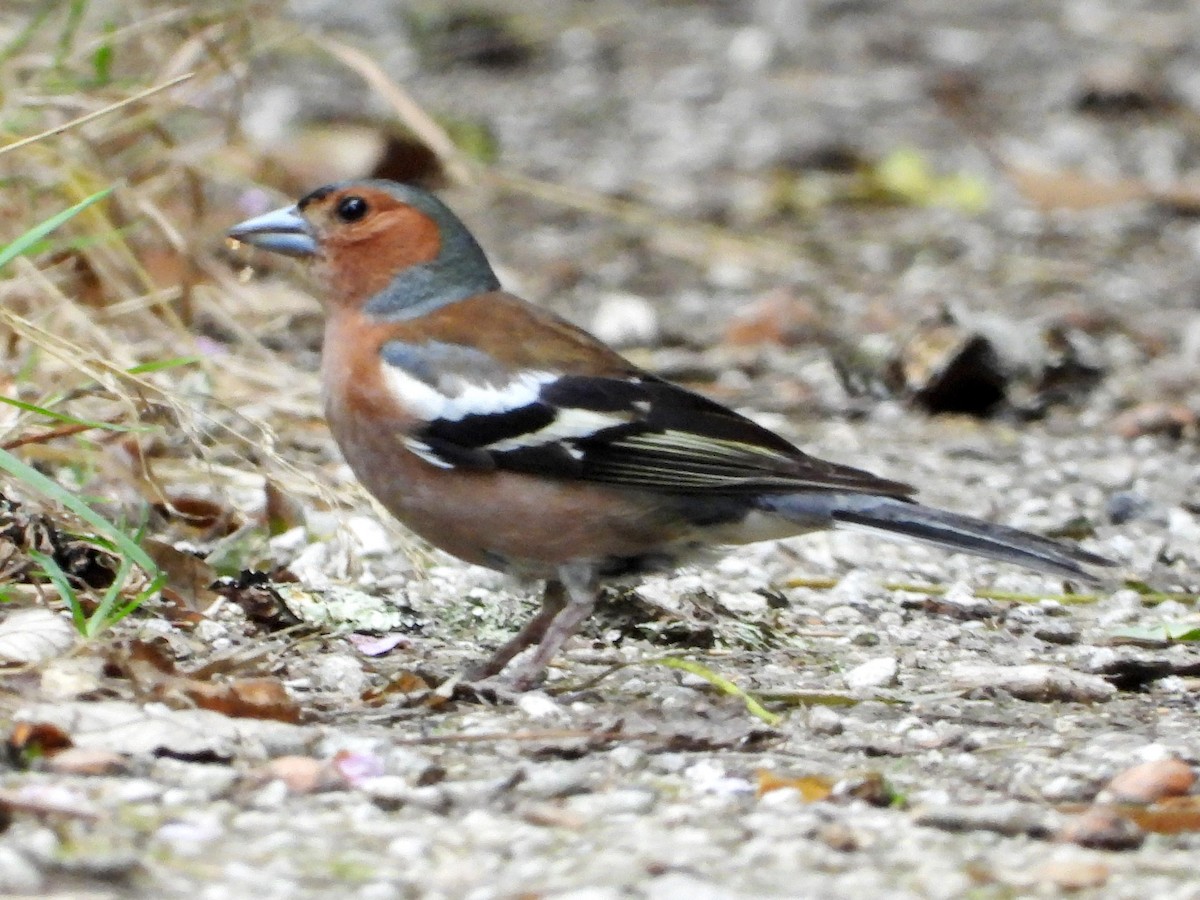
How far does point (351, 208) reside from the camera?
4258mm

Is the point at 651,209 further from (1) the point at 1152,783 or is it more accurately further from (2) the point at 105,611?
(1) the point at 1152,783

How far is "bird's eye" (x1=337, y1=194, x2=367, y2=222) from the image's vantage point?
14.0 feet

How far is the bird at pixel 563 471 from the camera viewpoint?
374 centimetres

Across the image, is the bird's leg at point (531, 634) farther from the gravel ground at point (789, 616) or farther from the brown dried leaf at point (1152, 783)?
the brown dried leaf at point (1152, 783)

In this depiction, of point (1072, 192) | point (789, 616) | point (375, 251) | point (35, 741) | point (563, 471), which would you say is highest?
point (375, 251)

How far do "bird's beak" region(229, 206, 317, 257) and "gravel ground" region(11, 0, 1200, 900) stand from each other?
0.68 meters

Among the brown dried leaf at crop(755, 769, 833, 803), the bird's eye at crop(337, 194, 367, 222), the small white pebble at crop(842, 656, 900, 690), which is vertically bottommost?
the small white pebble at crop(842, 656, 900, 690)

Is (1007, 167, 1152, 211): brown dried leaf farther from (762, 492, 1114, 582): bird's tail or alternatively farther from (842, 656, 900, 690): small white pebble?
(842, 656, 900, 690): small white pebble

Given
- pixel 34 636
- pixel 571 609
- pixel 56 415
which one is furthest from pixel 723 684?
pixel 56 415

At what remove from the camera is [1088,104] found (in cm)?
980

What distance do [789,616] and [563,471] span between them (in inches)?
32.4

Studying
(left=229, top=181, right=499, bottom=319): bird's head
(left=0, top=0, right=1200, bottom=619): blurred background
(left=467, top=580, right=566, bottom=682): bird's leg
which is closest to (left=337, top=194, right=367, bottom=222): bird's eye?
(left=229, top=181, right=499, bottom=319): bird's head

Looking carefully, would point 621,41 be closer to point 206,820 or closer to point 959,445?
point 959,445

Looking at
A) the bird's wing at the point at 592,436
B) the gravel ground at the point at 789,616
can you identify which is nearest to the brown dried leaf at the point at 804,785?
the gravel ground at the point at 789,616
